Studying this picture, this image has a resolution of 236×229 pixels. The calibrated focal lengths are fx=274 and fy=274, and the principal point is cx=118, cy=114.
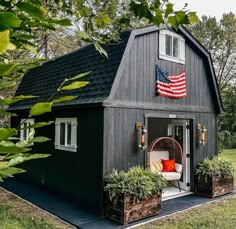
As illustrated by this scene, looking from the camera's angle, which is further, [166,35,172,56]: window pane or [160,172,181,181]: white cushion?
[160,172,181,181]: white cushion

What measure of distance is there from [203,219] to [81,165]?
9.02 feet

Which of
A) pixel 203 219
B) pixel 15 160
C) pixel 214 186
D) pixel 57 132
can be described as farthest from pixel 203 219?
pixel 15 160

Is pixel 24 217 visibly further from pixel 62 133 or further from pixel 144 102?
pixel 144 102

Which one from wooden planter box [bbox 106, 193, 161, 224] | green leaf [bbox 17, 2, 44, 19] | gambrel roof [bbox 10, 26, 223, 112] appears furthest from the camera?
gambrel roof [bbox 10, 26, 223, 112]

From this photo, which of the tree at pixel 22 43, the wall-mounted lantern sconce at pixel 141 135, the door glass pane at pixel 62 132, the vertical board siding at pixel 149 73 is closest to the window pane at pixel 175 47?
the vertical board siding at pixel 149 73

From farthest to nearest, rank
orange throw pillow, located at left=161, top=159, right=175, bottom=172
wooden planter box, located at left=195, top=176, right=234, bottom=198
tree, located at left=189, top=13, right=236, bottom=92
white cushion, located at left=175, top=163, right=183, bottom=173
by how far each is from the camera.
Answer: tree, located at left=189, top=13, right=236, bottom=92 → orange throw pillow, located at left=161, top=159, right=175, bottom=172 → white cushion, located at left=175, top=163, right=183, bottom=173 → wooden planter box, located at left=195, top=176, right=234, bottom=198

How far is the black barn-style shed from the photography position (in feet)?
18.7

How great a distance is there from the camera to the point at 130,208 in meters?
5.11

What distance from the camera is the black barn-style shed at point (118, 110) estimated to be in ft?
18.7

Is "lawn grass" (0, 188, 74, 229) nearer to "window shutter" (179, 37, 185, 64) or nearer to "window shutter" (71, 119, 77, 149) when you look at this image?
"window shutter" (71, 119, 77, 149)

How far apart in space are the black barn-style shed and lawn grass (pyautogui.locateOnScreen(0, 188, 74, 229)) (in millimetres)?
881

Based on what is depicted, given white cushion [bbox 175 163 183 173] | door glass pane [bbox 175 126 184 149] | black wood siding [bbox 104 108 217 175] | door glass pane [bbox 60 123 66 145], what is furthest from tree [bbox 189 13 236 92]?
door glass pane [bbox 60 123 66 145]

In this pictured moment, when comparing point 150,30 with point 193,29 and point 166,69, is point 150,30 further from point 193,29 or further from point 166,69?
point 193,29

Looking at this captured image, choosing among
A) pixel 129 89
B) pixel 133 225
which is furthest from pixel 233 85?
pixel 133 225
